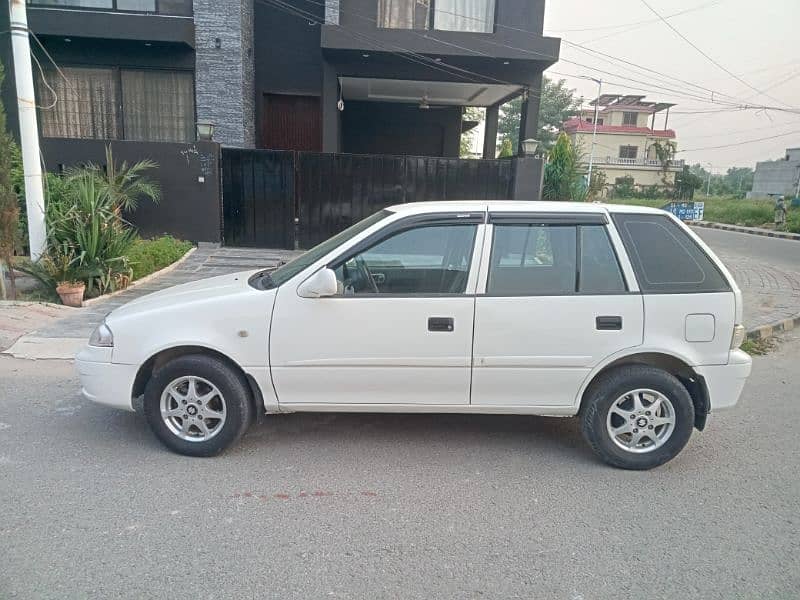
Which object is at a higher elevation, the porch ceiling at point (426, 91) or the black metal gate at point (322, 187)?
the porch ceiling at point (426, 91)

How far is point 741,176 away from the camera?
104m

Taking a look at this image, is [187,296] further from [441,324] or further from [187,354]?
[441,324]

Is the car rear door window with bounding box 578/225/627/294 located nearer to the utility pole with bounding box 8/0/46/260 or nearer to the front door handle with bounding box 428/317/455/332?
the front door handle with bounding box 428/317/455/332

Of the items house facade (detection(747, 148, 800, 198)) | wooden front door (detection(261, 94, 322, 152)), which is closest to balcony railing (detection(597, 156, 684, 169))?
house facade (detection(747, 148, 800, 198))

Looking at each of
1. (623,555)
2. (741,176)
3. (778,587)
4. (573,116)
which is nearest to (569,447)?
(623,555)

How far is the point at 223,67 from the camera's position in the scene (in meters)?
12.6

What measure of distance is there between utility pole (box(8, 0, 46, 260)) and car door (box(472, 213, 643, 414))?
6805 millimetres

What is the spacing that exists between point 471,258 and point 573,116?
60737 millimetres

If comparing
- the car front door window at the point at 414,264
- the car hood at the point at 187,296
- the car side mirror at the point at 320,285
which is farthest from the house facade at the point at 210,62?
the car side mirror at the point at 320,285

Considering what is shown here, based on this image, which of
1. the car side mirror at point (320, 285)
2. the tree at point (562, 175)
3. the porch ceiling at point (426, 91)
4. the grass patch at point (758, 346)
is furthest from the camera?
the porch ceiling at point (426, 91)

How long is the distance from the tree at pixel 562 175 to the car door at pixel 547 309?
9.78 m

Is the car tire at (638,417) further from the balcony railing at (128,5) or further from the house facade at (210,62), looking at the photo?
the balcony railing at (128,5)

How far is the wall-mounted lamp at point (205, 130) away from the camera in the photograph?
11.4 meters

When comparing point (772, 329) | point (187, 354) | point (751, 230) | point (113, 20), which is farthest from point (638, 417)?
point (751, 230)
